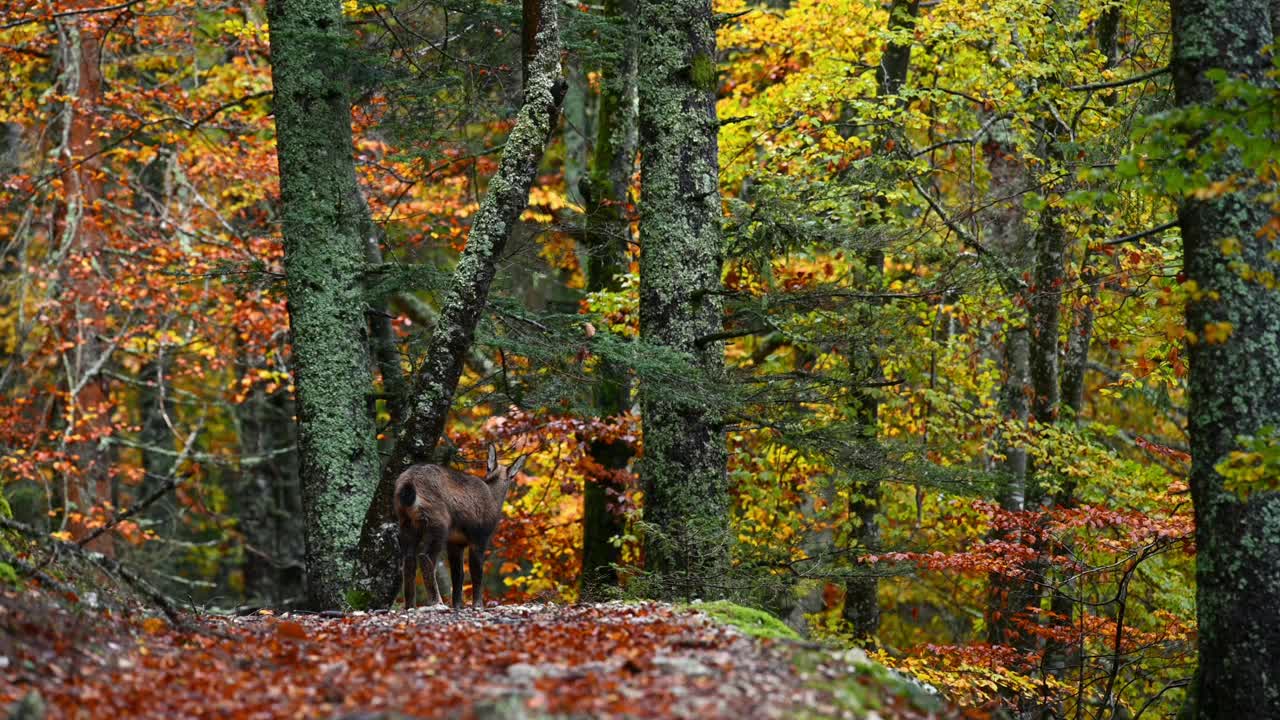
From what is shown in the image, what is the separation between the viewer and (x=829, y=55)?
53.3ft

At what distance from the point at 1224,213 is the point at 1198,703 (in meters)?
2.87

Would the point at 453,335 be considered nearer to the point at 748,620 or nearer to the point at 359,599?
the point at 359,599

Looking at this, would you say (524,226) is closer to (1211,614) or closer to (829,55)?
(829,55)

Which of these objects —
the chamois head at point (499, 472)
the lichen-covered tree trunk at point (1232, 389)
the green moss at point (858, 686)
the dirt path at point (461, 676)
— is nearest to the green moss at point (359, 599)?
the chamois head at point (499, 472)

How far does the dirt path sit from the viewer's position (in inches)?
175

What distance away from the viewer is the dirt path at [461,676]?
4453mm

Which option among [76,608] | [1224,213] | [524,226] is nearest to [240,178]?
[524,226]

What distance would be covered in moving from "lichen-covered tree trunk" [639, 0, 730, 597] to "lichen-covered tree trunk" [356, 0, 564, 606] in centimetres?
144

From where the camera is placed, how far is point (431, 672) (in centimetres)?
505

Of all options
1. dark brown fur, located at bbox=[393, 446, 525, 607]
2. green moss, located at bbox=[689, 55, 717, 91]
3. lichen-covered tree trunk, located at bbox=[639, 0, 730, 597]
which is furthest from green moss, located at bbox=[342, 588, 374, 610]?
green moss, located at bbox=[689, 55, 717, 91]

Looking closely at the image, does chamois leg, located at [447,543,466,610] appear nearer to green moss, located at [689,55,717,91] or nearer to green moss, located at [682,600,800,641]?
green moss, located at [682,600,800,641]

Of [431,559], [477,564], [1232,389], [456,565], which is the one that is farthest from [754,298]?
[1232,389]

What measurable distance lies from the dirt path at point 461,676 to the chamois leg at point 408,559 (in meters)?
2.08

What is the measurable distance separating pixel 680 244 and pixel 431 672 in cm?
599
